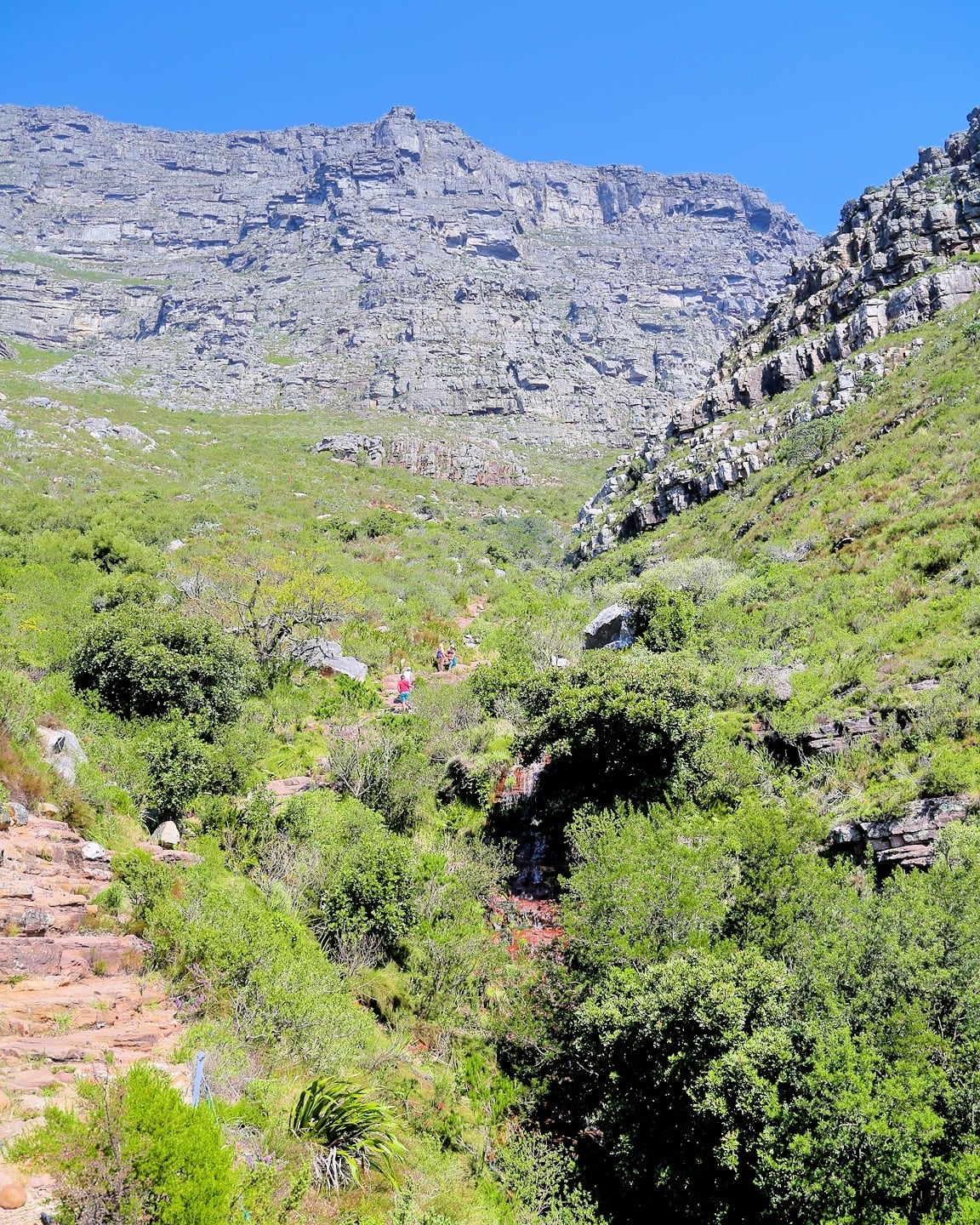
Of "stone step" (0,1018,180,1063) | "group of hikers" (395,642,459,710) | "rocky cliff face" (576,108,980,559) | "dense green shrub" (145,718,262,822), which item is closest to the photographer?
"stone step" (0,1018,180,1063)

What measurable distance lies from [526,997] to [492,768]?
7.38m

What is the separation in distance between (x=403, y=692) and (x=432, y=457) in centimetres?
5260

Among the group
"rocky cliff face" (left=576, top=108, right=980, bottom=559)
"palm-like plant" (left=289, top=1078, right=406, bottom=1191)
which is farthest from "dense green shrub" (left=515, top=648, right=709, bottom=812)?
"rocky cliff face" (left=576, top=108, right=980, bottom=559)

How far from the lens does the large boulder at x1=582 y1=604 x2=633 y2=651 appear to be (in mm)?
22531

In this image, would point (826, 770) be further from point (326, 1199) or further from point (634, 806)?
point (326, 1199)

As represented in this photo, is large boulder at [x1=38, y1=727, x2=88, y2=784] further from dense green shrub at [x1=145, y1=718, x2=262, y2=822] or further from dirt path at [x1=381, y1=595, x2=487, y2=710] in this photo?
dirt path at [x1=381, y1=595, x2=487, y2=710]

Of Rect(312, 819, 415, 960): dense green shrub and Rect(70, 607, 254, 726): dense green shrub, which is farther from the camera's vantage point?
Rect(70, 607, 254, 726): dense green shrub

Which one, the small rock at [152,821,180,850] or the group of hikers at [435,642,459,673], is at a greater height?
the group of hikers at [435,642,459,673]

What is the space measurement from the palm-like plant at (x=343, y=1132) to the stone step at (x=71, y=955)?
8.55 ft

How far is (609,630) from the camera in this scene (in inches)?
952

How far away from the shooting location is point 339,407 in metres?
87.4

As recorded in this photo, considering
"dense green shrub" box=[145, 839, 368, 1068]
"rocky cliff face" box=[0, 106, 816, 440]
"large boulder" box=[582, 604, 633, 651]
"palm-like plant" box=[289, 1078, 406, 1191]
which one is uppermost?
"rocky cliff face" box=[0, 106, 816, 440]

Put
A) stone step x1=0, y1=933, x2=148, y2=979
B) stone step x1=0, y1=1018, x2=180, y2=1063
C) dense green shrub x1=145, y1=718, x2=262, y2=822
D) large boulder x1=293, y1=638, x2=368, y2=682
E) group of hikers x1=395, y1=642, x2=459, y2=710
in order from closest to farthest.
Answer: stone step x1=0, y1=1018, x2=180, y2=1063
stone step x1=0, y1=933, x2=148, y2=979
dense green shrub x1=145, y1=718, x2=262, y2=822
group of hikers x1=395, y1=642, x2=459, y2=710
large boulder x1=293, y1=638, x2=368, y2=682

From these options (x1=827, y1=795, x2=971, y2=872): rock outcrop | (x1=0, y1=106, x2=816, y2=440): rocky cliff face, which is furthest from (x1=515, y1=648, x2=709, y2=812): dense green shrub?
(x1=0, y1=106, x2=816, y2=440): rocky cliff face
